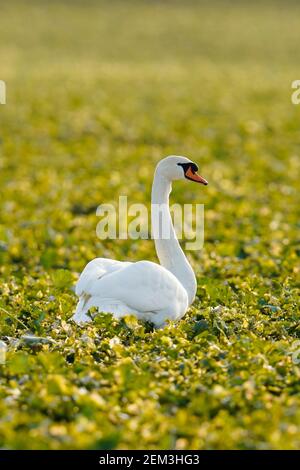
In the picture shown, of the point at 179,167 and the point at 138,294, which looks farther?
the point at 179,167

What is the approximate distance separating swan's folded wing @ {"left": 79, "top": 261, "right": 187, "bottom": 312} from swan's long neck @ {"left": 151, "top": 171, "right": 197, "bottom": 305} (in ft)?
1.62

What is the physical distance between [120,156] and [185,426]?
42.2 ft

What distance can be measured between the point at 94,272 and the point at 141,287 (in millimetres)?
593

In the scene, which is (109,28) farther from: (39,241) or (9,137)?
(39,241)

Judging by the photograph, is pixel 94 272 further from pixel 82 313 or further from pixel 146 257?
pixel 146 257

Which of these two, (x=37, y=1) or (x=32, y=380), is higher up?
(x=37, y=1)

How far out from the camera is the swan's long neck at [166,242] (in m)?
7.57

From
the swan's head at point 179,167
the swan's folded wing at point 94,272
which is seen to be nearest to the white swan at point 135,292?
the swan's folded wing at point 94,272

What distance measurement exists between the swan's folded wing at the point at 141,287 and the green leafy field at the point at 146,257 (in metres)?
0.19

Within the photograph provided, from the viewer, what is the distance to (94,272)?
24.1ft

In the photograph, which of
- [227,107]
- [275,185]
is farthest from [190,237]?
[227,107]

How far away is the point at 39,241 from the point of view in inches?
425

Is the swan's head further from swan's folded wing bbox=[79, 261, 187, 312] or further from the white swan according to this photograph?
swan's folded wing bbox=[79, 261, 187, 312]

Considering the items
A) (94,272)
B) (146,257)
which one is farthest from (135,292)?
(146,257)
